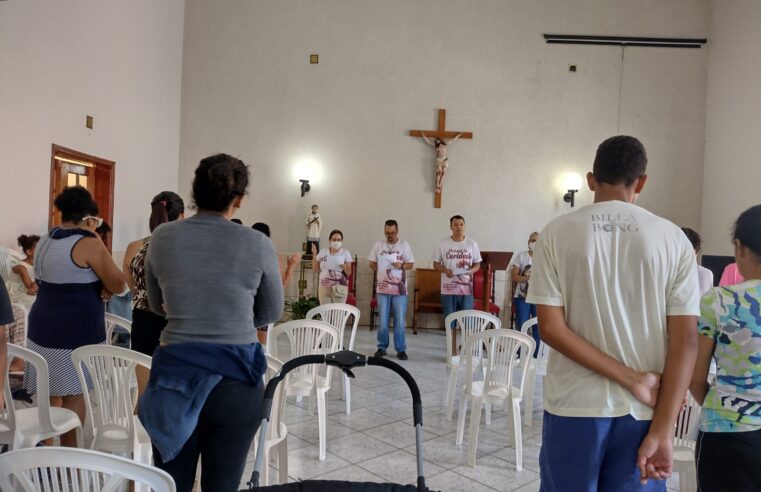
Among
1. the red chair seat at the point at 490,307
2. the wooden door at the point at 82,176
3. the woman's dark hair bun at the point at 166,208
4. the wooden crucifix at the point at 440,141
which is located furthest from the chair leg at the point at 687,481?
the wooden crucifix at the point at 440,141

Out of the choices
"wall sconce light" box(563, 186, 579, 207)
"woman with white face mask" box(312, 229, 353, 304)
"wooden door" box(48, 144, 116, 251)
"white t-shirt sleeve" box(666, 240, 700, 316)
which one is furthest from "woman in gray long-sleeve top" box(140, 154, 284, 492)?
"wall sconce light" box(563, 186, 579, 207)

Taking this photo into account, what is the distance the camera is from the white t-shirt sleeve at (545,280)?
151 cm

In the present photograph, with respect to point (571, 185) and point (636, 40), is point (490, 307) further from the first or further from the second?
point (636, 40)

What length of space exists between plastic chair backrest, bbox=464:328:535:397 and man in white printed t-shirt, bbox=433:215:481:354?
2554 mm

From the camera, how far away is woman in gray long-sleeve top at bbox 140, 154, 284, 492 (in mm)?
1528

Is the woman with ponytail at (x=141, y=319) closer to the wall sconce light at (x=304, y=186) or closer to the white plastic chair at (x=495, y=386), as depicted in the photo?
the white plastic chair at (x=495, y=386)

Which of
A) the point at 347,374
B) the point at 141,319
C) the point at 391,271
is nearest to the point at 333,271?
the point at 391,271

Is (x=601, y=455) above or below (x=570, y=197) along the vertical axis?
below

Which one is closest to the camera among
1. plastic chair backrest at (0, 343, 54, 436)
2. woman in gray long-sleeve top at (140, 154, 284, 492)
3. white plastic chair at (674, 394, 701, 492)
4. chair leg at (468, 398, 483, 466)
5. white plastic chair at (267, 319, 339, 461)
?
woman in gray long-sleeve top at (140, 154, 284, 492)

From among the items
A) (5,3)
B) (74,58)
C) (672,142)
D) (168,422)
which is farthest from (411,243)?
(168,422)

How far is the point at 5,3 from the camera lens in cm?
493

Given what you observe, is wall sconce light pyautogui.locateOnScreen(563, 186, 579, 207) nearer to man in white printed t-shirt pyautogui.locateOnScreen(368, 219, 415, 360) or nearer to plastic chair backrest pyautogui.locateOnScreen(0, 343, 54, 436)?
man in white printed t-shirt pyautogui.locateOnScreen(368, 219, 415, 360)

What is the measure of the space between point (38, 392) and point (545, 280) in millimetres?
2137

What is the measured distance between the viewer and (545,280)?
1.52 m
